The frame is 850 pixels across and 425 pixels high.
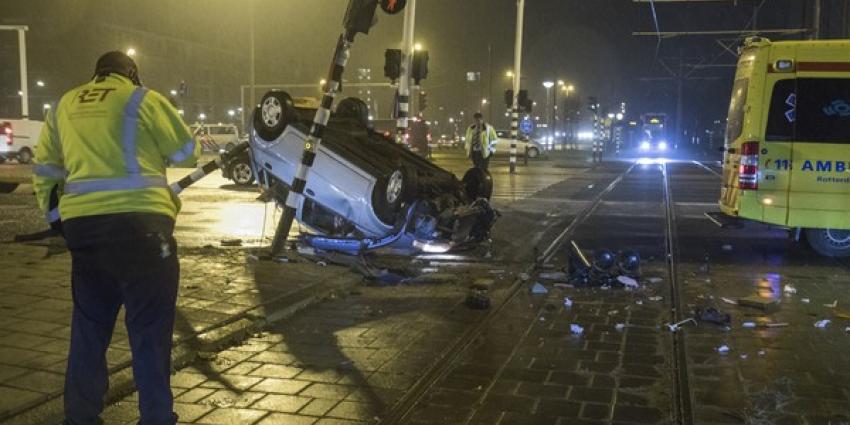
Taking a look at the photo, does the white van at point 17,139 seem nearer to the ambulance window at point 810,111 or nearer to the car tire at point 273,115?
the car tire at point 273,115

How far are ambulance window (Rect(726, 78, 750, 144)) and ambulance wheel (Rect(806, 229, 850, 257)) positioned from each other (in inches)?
65.0

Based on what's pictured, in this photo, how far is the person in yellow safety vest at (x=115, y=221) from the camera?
3.54 metres

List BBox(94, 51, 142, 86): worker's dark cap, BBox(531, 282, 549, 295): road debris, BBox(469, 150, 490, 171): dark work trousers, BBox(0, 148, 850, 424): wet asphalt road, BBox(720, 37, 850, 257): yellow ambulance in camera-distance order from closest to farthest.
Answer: BBox(94, 51, 142, 86): worker's dark cap → BBox(0, 148, 850, 424): wet asphalt road → BBox(531, 282, 549, 295): road debris → BBox(720, 37, 850, 257): yellow ambulance → BBox(469, 150, 490, 171): dark work trousers

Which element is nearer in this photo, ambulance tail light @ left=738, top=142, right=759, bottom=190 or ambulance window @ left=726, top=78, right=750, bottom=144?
ambulance tail light @ left=738, top=142, right=759, bottom=190

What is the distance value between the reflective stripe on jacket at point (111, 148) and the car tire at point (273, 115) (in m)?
4.90

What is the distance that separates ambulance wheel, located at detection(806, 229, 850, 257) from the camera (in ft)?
33.2

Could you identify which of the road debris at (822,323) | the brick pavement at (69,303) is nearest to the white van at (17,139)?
the brick pavement at (69,303)

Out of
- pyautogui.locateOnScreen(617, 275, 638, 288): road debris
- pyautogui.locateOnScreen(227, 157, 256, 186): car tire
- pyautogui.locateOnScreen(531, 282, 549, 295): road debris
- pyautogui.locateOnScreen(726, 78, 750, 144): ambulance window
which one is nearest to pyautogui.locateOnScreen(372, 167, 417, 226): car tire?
pyautogui.locateOnScreen(531, 282, 549, 295): road debris

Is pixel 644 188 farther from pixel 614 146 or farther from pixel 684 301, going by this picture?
pixel 614 146

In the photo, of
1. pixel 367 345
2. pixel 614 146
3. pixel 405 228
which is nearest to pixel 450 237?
pixel 405 228

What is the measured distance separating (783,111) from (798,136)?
0.36 meters

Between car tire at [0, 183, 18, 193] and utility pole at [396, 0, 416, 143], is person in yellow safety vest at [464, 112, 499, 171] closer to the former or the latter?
utility pole at [396, 0, 416, 143]

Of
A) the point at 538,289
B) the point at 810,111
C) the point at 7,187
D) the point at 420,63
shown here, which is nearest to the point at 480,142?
the point at 420,63

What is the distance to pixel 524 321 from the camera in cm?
687
